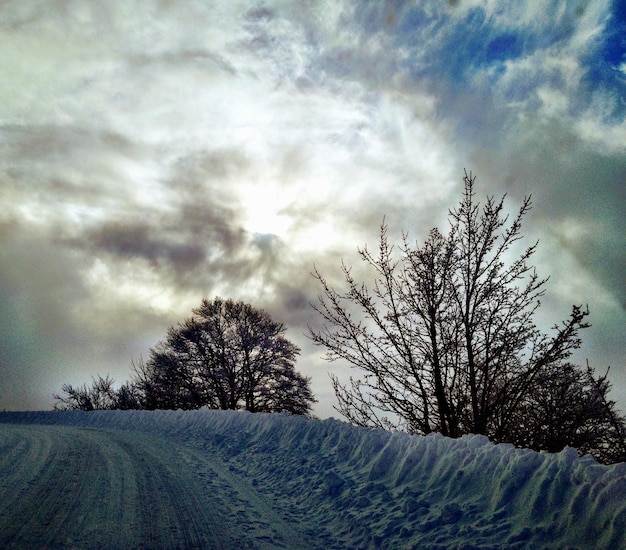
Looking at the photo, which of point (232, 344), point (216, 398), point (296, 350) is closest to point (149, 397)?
point (216, 398)

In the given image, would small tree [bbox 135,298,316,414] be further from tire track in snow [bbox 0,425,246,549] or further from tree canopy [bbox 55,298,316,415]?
tire track in snow [bbox 0,425,246,549]

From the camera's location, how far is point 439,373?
761 centimetres

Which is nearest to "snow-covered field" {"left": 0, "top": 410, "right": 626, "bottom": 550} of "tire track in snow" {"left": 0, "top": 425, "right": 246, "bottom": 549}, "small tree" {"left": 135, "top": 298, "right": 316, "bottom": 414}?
"tire track in snow" {"left": 0, "top": 425, "right": 246, "bottom": 549}

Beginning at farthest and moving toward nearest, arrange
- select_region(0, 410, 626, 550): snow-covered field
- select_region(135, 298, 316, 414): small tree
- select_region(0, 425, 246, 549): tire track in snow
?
1. select_region(135, 298, 316, 414): small tree
2. select_region(0, 425, 246, 549): tire track in snow
3. select_region(0, 410, 626, 550): snow-covered field

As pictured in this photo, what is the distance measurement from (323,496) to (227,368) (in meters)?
21.6

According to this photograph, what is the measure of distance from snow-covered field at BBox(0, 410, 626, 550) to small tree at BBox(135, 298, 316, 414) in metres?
18.1

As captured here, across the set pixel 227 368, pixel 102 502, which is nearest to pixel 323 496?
pixel 102 502

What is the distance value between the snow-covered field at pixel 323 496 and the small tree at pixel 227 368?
59.4 feet

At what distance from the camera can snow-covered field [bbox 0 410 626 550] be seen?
4.00 meters

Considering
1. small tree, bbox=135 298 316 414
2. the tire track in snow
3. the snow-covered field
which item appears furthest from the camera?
small tree, bbox=135 298 316 414

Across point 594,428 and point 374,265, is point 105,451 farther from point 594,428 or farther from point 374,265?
point 594,428

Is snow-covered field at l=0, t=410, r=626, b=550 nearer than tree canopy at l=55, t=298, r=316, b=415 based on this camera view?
Yes

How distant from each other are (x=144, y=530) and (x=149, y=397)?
89.2 ft

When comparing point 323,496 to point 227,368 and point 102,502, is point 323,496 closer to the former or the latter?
point 102,502
